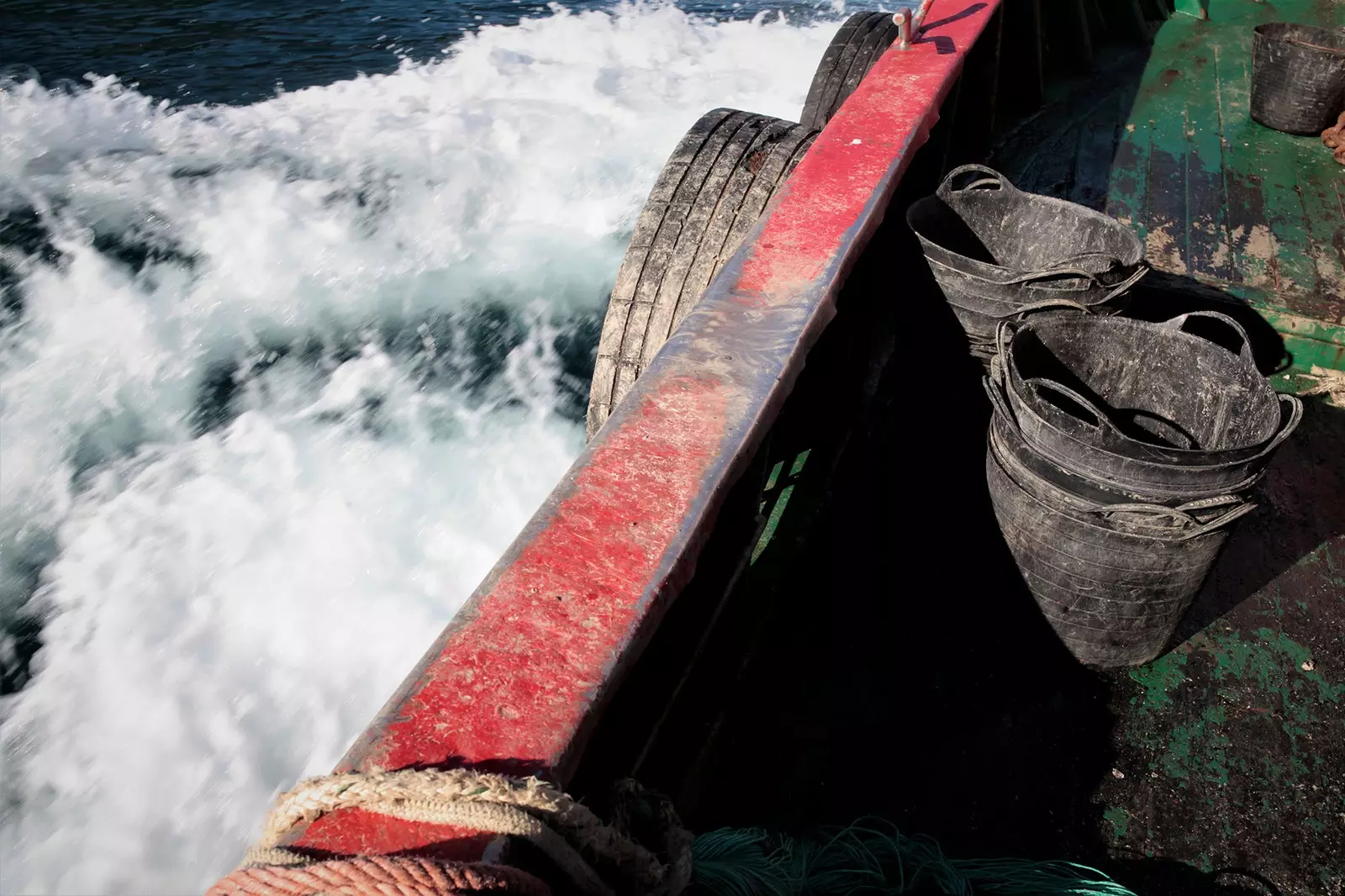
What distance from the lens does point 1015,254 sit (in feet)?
10.6

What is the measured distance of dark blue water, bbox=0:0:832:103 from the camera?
8.48m

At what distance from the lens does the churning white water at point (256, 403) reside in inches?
132

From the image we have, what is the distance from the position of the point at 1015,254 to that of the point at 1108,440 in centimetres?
147

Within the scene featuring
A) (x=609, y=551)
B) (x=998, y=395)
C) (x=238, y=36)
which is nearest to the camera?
(x=609, y=551)

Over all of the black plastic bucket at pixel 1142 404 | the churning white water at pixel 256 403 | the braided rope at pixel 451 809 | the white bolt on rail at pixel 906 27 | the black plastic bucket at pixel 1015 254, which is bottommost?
the churning white water at pixel 256 403

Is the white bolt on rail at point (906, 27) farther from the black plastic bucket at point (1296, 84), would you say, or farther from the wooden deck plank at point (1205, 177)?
the black plastic bucket at point (1296, 84)

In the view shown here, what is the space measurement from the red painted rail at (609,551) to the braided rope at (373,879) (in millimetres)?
79

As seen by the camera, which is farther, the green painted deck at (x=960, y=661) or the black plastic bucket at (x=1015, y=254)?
the black plastic bucket at (x=1015, y=254)

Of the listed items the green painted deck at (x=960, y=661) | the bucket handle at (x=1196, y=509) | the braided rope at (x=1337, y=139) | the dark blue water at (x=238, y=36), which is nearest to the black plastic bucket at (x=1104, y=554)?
the bucket handle at (x=1196, y=509)

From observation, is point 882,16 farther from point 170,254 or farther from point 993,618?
point 170,254

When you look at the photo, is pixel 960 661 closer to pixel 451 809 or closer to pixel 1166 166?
pixel 451 809

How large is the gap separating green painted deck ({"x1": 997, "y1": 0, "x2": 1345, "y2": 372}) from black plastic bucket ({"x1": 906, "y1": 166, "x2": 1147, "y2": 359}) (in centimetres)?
80

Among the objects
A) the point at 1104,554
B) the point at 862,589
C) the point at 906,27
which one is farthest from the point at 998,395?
the point at 906,27

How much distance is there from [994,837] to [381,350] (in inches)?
177
